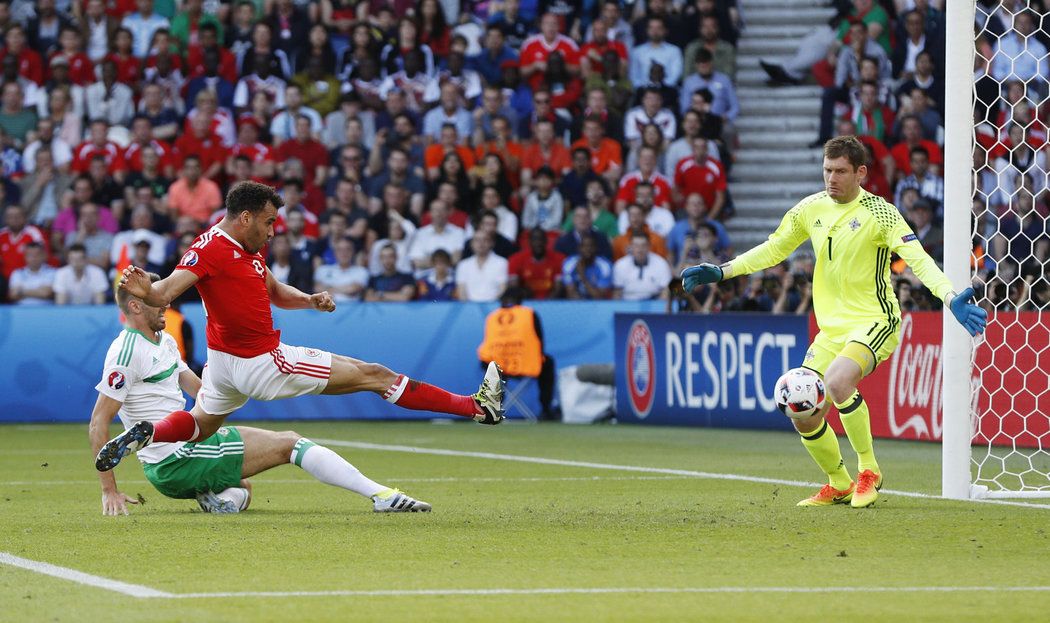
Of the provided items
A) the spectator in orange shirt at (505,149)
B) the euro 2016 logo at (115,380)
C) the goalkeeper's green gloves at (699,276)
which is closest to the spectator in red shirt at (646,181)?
the spectator in orange shirt at (505,149)

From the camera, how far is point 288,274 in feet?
66.2

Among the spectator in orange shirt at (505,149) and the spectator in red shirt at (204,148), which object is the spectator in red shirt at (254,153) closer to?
the spectator in red shirt at (204,148)

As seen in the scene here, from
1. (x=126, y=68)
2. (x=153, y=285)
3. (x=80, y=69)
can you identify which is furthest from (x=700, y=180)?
(x=153, y=285)

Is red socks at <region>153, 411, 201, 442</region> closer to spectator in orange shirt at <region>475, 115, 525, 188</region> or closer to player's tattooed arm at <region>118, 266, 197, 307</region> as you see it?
player's tattooed arm at <region>118, 266, 197, 307</region>

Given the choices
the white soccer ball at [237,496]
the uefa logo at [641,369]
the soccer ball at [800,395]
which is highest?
the soccer ball at [800,395]

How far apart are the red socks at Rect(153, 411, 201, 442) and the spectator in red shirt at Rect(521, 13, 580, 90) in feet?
45.6

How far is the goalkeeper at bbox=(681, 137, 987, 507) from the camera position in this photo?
9758mm

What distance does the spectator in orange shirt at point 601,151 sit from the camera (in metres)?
21.6

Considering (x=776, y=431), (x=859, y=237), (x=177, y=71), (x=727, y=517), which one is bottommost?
(x=776, y=431)

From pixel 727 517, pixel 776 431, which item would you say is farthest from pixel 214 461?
pixel 776 431

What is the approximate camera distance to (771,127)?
23.4 metres

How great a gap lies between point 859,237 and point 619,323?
9648 millimetres

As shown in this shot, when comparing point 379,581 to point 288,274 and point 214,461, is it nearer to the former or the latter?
point 214,461

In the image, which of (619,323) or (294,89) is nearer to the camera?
(619,323)
